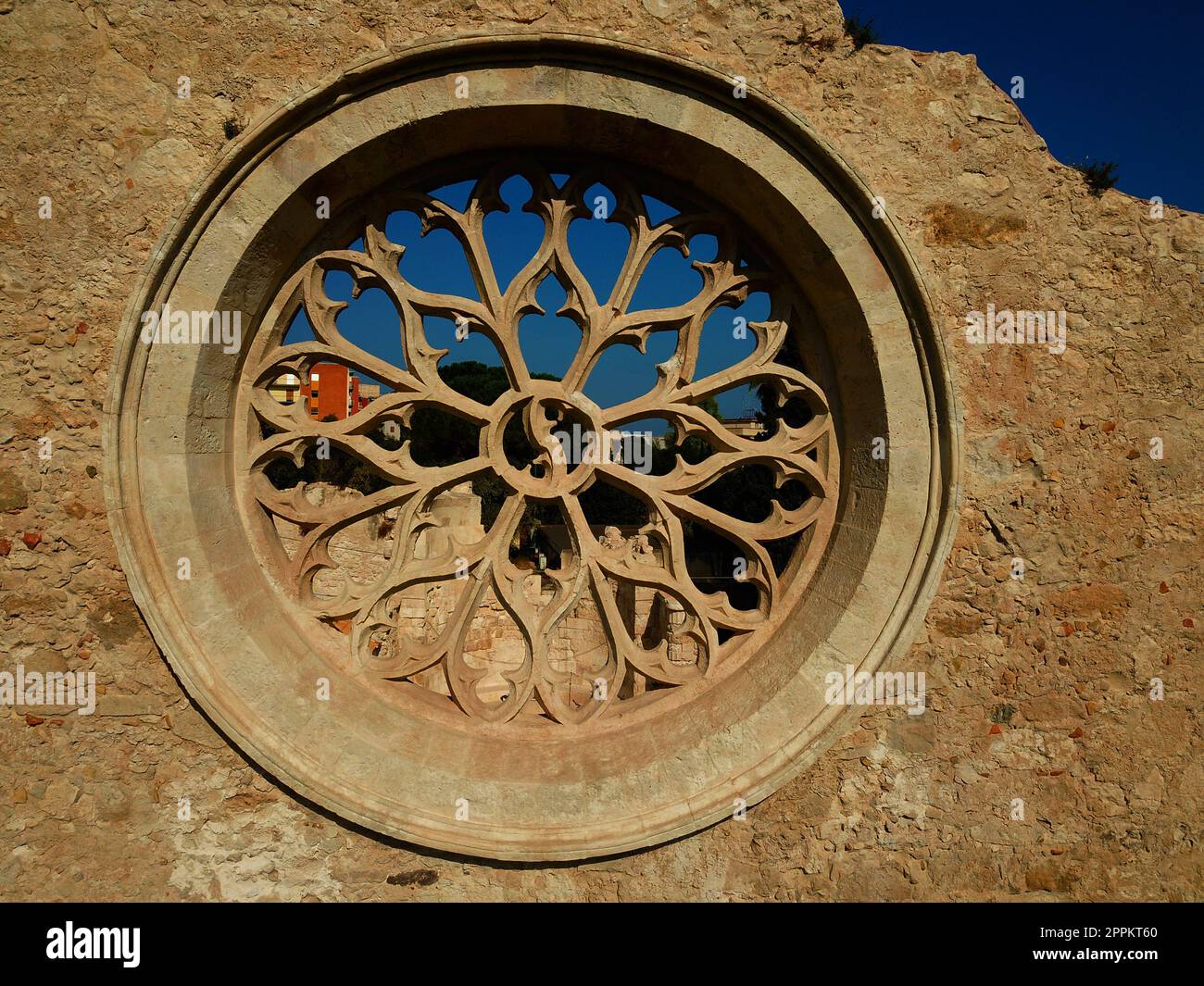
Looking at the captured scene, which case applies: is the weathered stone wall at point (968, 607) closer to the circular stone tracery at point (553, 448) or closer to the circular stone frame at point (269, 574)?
the circular stone frame at point (269, 574)

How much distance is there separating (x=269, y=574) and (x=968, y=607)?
3.07 metres

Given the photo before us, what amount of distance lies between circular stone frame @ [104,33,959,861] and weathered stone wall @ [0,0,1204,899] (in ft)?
0.35

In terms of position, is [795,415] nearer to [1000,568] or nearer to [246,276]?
[1000,568]

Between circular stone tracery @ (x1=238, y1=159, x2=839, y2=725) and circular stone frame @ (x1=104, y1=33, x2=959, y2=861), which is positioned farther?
circular stone tracery @ (x1=238, y1=159, x2=839, y2=725)

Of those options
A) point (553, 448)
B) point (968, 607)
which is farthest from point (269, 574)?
point (968, 607)

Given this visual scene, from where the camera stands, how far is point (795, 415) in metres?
9.97

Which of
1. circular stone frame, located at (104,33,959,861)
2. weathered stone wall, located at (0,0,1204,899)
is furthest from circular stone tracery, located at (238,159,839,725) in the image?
weathered stone wall, located at (0,0,1204,899)

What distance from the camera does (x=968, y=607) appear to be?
277cm

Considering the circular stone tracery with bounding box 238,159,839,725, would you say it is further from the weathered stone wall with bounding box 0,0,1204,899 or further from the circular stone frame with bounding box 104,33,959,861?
the weathered stone wall with bounding box 0,0,1204,899

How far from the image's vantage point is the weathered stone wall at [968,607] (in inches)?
102

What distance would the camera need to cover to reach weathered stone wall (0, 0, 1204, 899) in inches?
102

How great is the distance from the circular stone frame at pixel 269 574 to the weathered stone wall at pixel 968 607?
11 centimetres

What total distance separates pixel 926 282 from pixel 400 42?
2.32m

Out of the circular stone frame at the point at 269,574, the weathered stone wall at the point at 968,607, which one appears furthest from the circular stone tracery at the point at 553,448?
the weathered stone wall at the point at 968,607
